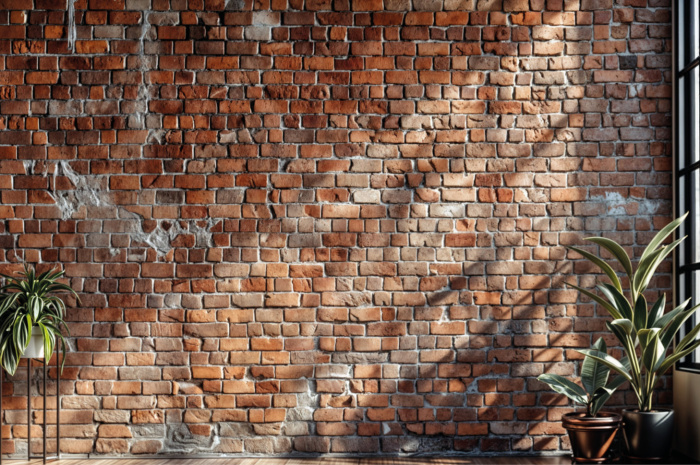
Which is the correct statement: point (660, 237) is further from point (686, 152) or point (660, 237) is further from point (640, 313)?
point (686, 152)

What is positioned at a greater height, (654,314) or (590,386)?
(654,314)

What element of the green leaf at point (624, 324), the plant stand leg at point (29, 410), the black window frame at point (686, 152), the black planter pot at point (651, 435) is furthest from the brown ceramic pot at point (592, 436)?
the plant stand leg at point (29, 410)

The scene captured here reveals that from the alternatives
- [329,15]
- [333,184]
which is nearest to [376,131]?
[333,184]

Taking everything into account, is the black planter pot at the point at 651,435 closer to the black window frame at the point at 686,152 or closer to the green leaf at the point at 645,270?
the black window frame at the point at 686,152

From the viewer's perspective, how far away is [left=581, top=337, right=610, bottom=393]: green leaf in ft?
10.4

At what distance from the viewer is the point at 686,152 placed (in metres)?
3.46

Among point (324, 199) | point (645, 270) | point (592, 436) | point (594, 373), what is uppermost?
point (324, 199)

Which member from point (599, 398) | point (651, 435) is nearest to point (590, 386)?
point (599, 398)

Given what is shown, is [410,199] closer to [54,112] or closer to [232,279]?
[232,279]

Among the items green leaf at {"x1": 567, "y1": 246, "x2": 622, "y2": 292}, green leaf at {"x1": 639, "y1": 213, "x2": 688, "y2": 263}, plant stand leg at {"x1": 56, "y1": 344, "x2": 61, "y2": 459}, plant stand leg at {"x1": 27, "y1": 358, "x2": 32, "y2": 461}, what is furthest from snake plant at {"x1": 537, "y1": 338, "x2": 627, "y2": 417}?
plant stand leg at {"x1": 27, "y1": 358, "x2": 32, "y2": 461}

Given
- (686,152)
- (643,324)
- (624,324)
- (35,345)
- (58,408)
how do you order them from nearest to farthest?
(624,324)
(643,324)
(35,345)
(58,408)
(686,152)

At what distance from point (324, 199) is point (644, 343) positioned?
1919 millimetres

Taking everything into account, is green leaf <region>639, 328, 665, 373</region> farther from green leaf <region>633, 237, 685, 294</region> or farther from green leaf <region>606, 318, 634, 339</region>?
green leaf <region>633, 237, 685, 294</region>

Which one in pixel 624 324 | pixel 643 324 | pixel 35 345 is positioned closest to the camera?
pixel 624 324
